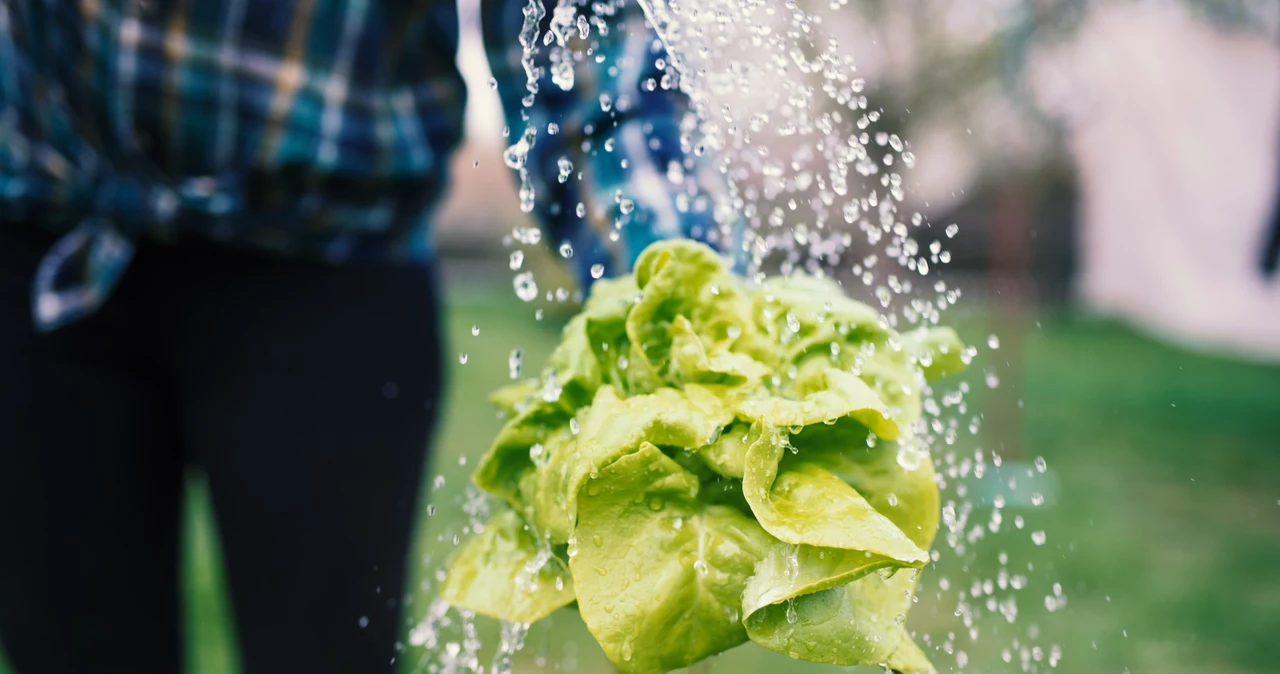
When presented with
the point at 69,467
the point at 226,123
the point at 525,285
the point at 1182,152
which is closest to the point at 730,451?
the point at 525,285

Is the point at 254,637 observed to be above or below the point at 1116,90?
Answer: above

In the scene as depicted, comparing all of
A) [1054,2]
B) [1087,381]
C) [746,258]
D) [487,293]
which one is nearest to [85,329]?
[746,258]

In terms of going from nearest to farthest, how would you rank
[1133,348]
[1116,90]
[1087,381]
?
[1116,90], [1087,381], [1133,348]

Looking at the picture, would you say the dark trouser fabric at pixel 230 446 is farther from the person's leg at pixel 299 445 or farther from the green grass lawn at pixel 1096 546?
the green grass lawn at pixel 1096 546

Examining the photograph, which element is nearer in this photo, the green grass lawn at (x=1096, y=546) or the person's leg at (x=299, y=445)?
the person's leg at (x=299, y=445)

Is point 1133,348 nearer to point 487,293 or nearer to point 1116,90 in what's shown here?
point 1116,90

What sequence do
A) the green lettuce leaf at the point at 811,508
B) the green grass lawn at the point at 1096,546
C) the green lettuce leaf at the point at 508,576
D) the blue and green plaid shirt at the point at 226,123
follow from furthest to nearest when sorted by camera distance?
the green grass lawn at the point at 1096,546 < the blue and green plaid shirt at the point at 226,123 < the green lettuce leaf at the point at 508,576 < the green lettuce leaf at the point at 811,508

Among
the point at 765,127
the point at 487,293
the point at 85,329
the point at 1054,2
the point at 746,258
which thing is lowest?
the point at 487,293

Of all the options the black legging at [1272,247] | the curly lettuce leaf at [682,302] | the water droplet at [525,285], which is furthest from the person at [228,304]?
the black legging at [1272,247]
